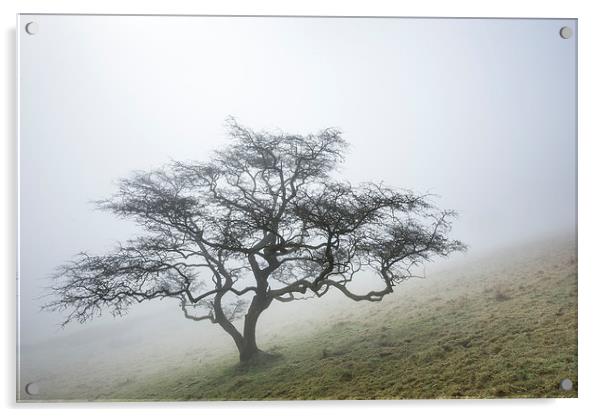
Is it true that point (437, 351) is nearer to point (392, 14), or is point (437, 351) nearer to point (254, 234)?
point (254, 234)

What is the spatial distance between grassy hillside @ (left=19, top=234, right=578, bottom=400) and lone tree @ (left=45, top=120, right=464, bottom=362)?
0.15 meters

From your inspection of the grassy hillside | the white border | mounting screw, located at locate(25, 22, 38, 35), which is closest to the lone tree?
the grassy hillside

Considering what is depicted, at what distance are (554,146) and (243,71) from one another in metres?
1.79

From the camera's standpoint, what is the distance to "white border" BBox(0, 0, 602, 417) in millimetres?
2697

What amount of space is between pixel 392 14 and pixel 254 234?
4.79 feet

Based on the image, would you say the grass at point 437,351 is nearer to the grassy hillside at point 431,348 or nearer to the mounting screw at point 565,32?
the grassy hillside at point 431,348

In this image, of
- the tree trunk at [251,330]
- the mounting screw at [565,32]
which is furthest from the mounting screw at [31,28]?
the mounting screw at [565,32]

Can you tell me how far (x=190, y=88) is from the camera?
109 inches

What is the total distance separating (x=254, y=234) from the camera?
Result: 273 centimetres

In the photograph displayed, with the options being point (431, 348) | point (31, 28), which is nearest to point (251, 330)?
point (431, 348)

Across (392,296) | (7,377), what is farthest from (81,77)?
(392,296)

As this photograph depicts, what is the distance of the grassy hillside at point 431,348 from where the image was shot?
268 cm

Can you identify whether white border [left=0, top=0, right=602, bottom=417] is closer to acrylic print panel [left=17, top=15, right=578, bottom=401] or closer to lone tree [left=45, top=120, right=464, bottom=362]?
acrylic print panel [left=17, top=15, right=578, bottom=401]

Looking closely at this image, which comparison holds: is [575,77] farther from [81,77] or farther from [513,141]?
[81,77]
